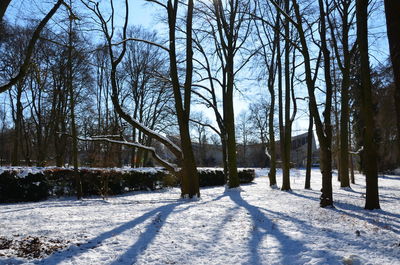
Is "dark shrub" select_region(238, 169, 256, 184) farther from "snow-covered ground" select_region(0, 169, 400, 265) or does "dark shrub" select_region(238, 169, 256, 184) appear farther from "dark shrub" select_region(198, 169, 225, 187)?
"snow-covered ground" select_region(0, 169, 400, 265)

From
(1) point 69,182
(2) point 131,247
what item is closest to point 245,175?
(1) point 69,182

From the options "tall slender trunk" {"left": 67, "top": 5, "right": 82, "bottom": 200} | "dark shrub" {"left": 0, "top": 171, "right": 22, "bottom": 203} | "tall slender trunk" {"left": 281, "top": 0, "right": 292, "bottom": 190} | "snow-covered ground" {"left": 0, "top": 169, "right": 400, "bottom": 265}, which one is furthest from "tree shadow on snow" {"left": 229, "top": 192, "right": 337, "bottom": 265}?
"tall slender trunk" {"left": 281, "top": 0, "right": 292, "bottom": 190}

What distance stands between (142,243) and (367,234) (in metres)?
3.92

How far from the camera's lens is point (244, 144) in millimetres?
57375

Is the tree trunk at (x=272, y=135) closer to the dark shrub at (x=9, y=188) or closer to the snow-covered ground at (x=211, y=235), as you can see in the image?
the snow-covered ground at (x=211, y=235)

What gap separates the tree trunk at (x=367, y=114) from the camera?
7.75m

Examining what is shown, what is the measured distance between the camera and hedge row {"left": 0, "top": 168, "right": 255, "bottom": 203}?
1055 cm

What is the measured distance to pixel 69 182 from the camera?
12.5 m

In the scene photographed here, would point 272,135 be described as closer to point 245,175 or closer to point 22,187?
point 245,175

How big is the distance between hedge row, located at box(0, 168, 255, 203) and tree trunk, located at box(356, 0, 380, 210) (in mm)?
8982

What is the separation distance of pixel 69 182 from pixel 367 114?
36.6 ft

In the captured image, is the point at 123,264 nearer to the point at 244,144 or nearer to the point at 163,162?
the point at 163,162

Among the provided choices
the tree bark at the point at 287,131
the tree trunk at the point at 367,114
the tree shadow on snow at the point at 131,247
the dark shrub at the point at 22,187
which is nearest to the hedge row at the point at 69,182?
the dark shrub at the point at 22,187

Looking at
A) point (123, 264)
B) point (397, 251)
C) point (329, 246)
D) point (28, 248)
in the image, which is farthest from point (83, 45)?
point (397, 251)
